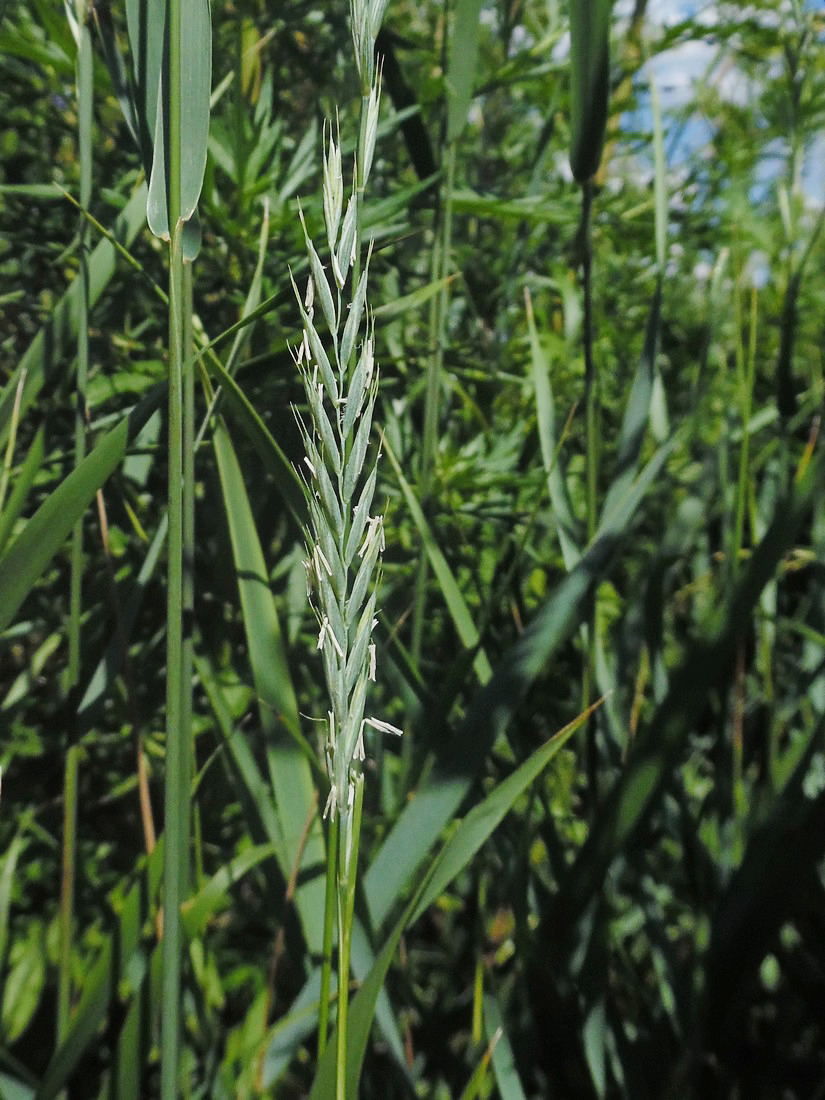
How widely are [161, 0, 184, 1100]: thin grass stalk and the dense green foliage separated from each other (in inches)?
A: 1.8

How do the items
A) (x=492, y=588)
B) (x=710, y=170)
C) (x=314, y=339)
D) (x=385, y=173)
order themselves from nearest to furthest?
(x=314, y=339), (x=492, y=588), (x=385, y=173), (x=710, y=170)

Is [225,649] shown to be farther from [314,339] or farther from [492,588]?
[314,339]

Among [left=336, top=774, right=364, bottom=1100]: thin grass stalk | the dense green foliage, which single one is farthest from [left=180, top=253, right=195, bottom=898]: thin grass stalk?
[left=336, top=774, right=364, bottom=1100]: thin grass stalk

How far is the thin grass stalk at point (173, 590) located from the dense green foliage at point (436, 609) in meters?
0.05

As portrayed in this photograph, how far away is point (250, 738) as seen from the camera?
2.31ft

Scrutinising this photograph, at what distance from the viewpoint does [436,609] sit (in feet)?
2.61

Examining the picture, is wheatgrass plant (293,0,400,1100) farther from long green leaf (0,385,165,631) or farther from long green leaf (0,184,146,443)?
long green leaf (0,184,146,443)

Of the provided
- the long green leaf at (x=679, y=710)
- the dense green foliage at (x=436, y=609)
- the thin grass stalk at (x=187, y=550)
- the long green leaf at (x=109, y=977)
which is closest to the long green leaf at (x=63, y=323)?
the dense green foliage at (x=436, y=609)

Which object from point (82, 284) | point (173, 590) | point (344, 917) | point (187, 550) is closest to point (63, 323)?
point (82, 284)

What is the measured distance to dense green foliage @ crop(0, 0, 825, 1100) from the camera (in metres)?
0.43

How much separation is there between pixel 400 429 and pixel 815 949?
0.52 metres

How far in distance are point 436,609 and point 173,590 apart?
1.71 feet

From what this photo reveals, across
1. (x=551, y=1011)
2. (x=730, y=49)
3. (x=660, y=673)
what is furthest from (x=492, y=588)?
(x=730, y=49)

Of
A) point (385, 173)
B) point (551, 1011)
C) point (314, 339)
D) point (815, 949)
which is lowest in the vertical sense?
Result: point (815, 949)
